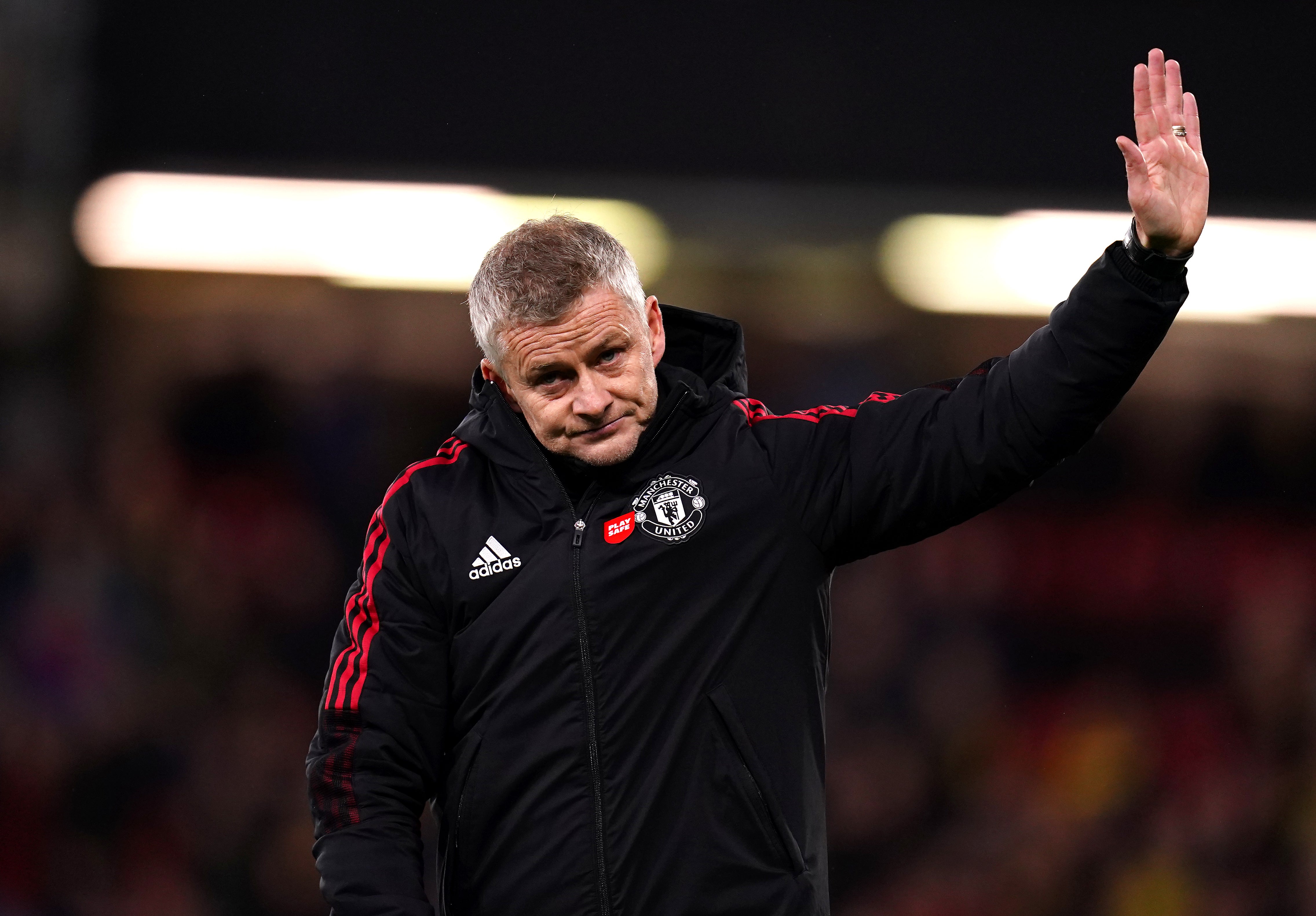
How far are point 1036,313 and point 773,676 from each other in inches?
111

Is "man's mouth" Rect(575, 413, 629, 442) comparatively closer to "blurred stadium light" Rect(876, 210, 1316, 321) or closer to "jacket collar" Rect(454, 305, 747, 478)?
"jacket collar" Rect(454, 305, 747, 478)

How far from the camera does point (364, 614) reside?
1474 millimetres

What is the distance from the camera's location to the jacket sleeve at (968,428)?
1.29 meters

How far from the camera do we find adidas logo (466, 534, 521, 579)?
4.73 ft

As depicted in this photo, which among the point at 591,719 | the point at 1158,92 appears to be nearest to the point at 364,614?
the point at 591,719

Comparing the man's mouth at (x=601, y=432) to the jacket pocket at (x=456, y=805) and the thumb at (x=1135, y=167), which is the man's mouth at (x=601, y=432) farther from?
the thumb at (x=1135, y=167)

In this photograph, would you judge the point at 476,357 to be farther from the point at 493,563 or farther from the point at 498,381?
the point at 493,563

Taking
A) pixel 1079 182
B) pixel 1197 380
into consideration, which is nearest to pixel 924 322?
pixel 1079 182

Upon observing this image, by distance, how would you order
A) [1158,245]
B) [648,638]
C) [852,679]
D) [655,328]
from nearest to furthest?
1. [1158,245]
2. [648,638]
3. [655,328]
4. [852,679]

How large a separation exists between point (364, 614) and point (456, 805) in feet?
0.77

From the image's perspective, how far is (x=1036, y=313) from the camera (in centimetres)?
396

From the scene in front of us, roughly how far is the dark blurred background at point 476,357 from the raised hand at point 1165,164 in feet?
8.20

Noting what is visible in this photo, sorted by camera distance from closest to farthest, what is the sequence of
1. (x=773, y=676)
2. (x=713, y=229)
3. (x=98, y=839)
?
(x=773, y=676)
(x=98, y=839)
(x=713, y=229)

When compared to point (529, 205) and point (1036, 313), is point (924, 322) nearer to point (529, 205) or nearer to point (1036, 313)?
point (1036, 313)
